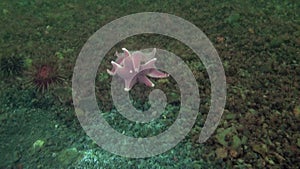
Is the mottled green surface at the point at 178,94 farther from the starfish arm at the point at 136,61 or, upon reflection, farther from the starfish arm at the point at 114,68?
the starfish arm at the point at 136,61

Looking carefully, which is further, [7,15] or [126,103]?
[7,15]

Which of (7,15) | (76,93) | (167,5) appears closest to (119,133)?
(76,93)

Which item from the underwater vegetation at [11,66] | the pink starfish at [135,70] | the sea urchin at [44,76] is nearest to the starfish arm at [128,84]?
the pink starfish at [135,70]

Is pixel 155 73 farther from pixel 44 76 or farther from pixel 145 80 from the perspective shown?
pixel 44 76

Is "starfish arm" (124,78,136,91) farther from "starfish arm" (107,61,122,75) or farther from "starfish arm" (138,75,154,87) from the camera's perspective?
"starfish arm" (107,61,122,75)

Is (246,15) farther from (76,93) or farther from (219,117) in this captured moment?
(76,93)

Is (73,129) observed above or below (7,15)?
below

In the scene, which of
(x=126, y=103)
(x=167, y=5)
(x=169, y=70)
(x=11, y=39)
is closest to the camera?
(x=126, y=103)
